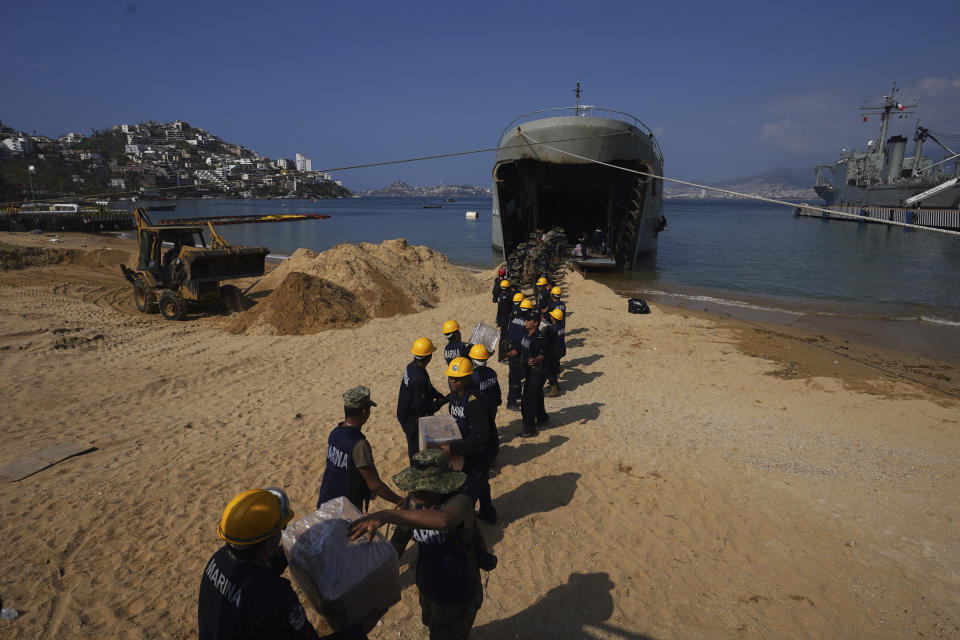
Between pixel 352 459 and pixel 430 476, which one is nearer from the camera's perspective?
pixel 430 476

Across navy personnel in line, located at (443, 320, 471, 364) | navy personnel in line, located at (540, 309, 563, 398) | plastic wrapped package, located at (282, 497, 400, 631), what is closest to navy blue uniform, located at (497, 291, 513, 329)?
navy personnel in line, located at (540, 309, 563, 398)

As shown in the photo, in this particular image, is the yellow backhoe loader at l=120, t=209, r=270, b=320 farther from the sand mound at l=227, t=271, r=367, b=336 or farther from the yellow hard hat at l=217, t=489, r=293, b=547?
the yellow hard hat at l=217, t=489, r=293, b=547

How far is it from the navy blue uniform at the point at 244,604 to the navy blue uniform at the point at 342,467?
59.0 inches

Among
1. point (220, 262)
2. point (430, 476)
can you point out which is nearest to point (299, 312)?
point (220, 262)

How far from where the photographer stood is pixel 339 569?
2.11m

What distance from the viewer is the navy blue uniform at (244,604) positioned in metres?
1.86

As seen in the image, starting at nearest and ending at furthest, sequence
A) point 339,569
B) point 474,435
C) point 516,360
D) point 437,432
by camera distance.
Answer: point 339,569 → point 437,432 → point 474,435 → point 516,360

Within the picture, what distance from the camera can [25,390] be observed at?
311 inches

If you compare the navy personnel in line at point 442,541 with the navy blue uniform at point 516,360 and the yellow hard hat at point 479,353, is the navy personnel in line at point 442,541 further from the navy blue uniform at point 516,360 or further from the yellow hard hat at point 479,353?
the navy blue uniform at point 516,360

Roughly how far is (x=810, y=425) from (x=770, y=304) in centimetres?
1419

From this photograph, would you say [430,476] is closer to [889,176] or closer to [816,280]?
[816,280]

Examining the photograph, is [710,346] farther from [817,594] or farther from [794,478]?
[817,594]

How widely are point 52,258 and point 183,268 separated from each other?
1525cm

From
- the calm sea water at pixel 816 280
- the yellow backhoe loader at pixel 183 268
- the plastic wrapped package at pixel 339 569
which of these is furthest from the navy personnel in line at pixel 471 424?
the calm sea water at pixel 816 280
